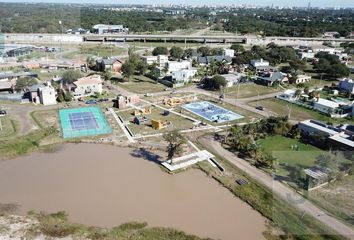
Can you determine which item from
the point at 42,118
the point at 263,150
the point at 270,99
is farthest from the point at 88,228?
the point at 270,99

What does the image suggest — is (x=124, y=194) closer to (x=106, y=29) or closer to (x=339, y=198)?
(x=339, y=198)

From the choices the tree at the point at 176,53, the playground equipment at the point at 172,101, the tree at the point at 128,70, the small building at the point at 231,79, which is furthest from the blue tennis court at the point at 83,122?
the tree at the point at 176,53

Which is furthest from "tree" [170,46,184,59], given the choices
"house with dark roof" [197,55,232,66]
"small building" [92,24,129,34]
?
"small building" [92,24,129,34]

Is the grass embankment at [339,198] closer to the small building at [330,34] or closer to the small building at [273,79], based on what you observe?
the small building at [273,79]

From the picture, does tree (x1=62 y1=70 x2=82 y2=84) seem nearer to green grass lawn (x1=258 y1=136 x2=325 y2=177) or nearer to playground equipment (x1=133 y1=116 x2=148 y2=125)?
playground equipment (x1=133 y1=116 x2=148 y2=125)

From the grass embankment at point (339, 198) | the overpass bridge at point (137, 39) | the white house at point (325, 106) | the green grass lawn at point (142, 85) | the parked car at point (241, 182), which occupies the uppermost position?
the overpass bridge at point (137, 39)

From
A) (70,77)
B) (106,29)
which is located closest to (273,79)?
(70,77)

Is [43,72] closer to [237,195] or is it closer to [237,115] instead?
[237,115]
